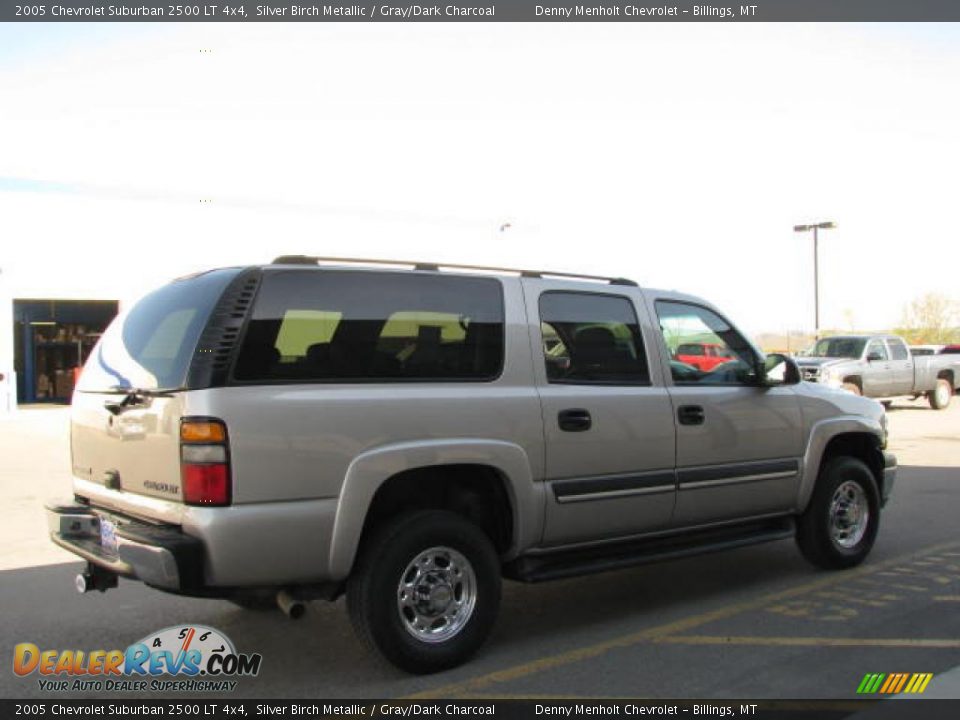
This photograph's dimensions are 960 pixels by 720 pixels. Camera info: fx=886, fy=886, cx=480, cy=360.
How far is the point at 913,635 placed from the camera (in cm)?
481

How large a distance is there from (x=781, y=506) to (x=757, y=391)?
2.62ft

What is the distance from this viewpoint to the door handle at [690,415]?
528cm

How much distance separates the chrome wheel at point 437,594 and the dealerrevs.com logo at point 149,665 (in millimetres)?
864

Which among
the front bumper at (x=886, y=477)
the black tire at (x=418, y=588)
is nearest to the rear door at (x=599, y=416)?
the black tire at (x=418, y=588)

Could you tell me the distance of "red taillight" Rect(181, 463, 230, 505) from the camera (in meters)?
3.71

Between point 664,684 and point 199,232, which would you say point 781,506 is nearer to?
point 664,684

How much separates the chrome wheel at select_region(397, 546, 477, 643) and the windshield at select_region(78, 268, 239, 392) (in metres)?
1.42

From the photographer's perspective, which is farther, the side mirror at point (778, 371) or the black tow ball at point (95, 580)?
the side mirror at point (778, 371)

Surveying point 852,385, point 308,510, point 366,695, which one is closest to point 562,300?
point 308,510

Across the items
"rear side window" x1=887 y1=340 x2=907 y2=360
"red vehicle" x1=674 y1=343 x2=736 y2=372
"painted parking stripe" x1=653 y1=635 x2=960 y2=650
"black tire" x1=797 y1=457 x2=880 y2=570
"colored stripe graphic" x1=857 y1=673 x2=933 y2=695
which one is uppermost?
"red vehicle" x1=674 y1=343 x2=736 y2=372

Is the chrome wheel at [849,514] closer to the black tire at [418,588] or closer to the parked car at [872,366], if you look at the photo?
the black tire at [418,588]

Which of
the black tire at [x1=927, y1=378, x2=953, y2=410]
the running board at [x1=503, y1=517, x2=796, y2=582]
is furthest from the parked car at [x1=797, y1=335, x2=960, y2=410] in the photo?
the running board at [x1=503, y1=517, x2=796, y2=582]

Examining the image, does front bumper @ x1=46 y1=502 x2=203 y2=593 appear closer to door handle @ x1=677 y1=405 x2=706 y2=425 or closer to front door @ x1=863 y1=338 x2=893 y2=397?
door handle @ x1=677 y1=405 x2=706 y2=425

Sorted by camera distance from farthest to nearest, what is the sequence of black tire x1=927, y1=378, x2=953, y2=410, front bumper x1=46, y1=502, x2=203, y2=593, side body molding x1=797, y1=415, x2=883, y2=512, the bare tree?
1. the bare tree
2. black tire x1=927, y1=378, x2=953, y2=410
3. side body molding x1=797, y1=415, x2=883, y2=512
4. front bumper x1=46, y1=502, x2=203, y2=593
